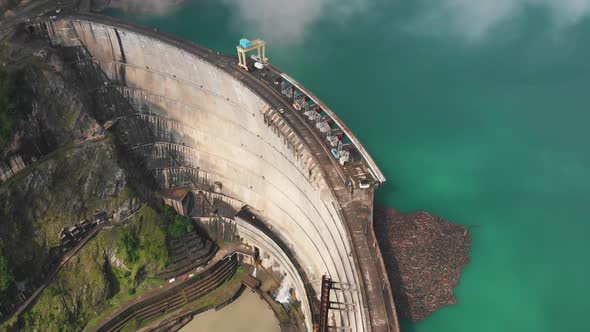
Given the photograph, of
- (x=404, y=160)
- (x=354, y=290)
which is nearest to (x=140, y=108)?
(x=404, y=160)

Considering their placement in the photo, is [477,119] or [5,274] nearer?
[5,274]

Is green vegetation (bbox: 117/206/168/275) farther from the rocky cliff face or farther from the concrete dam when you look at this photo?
the concrete dam

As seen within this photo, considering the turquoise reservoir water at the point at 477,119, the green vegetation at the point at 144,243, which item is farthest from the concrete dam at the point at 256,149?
the turquoise reservoir water at the point at 477,119

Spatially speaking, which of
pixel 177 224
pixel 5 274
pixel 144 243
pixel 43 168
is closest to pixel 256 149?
pixel 177 224

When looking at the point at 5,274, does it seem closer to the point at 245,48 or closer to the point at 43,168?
the point at 43,168

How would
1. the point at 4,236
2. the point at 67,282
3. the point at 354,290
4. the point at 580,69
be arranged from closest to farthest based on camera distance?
the point at 354,290 → the point at 4,236 → the point at 67,282 → the point at 580,69

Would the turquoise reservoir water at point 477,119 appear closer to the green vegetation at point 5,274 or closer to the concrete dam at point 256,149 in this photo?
the concrete dam at point 256,149

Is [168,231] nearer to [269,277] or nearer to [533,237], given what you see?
[269,277]
